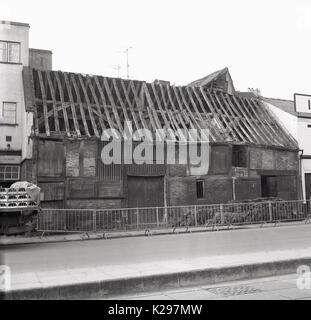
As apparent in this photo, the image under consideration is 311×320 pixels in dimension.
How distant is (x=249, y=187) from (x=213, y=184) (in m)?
2.36

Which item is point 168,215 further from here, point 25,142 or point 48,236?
point 25,142

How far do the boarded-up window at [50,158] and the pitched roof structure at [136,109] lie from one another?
1.55ft

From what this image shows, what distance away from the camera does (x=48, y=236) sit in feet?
58.9

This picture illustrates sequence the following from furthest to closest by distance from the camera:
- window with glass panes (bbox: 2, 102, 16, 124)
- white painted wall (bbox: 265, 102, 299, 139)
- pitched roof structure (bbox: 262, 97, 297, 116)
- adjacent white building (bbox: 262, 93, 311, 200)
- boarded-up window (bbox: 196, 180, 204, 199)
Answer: pitched roof structure (bbox: 262, 97, 297, 116) < white painted wall (bbox: 265, 102, 299, 139) < adjacent white building (bbox: 262, 93, 311, 200) < boarded-up window (bbox: 196, 180, 204, 199) < window with glass panes (bbox: 2, 102, 16, 124)

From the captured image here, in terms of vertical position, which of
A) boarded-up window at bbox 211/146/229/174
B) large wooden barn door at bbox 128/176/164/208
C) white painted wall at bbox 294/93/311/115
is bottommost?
large wooden barn door at bbox 128/176/164/208

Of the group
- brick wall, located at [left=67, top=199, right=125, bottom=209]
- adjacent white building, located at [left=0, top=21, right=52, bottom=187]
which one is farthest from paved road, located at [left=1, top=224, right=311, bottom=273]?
adjacent white building, located at [left=0, top=21, right=52, bottom=187]

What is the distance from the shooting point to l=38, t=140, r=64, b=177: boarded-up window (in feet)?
64.2

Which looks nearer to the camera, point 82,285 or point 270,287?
point 82,285

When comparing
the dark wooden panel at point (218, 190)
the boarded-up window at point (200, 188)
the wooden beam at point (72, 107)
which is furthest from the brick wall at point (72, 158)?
the dark wooden panel at point (218, 190)

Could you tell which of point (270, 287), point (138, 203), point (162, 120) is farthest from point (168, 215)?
point (270, 287)

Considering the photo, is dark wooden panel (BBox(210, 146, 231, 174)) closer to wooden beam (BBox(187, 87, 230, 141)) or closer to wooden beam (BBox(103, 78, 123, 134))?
wooden beam (BBox(187, 87, 230, 141))

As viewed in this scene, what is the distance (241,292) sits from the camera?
7.37 meters

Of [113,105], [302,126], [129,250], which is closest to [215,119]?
[113,105]

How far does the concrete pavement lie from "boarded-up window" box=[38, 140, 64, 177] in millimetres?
5323
